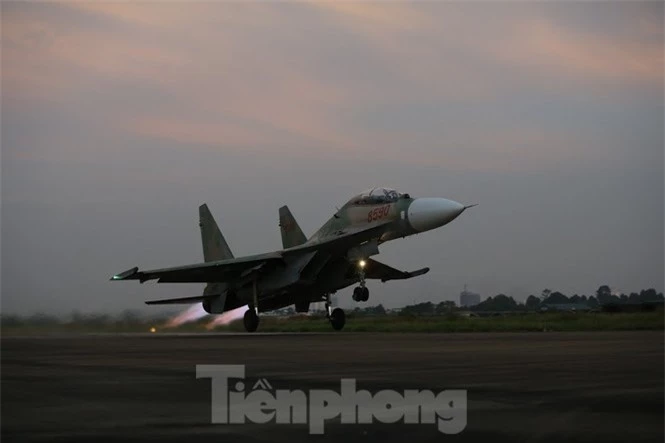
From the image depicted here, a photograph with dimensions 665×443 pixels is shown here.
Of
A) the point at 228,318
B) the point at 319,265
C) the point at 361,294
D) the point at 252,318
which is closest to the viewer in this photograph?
the point at 361,294

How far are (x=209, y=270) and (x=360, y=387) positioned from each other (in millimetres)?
22897

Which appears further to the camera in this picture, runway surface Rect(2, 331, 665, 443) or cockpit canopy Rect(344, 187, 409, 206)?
cockpit canopy Rect(344, 187, 409, 206)

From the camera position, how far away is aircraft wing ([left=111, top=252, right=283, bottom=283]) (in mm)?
32344

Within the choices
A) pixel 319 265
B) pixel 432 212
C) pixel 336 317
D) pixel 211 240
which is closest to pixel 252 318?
pixel 336 317

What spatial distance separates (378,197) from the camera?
29.5m

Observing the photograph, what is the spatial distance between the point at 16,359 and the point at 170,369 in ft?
13.9

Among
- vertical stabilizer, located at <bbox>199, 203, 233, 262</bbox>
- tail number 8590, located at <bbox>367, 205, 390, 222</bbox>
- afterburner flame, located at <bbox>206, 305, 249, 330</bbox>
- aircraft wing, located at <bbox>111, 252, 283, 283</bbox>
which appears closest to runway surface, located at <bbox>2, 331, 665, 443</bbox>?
tail number 8590, located at <bbox>367, 205, 390, 222</bbox>

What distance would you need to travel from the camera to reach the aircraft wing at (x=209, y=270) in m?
32.3

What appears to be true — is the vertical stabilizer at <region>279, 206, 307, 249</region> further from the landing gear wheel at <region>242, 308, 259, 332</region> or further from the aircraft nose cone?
the aircraft nose cone

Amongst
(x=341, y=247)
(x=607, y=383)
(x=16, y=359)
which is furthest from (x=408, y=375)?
(x=341, y=247)

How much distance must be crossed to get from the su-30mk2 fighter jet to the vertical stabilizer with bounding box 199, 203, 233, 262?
3.22 m

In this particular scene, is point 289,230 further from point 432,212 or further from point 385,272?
point 432,212

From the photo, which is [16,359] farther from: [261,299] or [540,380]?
[261,299]

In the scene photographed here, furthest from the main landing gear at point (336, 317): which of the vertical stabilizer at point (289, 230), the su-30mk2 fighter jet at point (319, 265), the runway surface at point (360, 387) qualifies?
the runway surface at point (360, 387)
